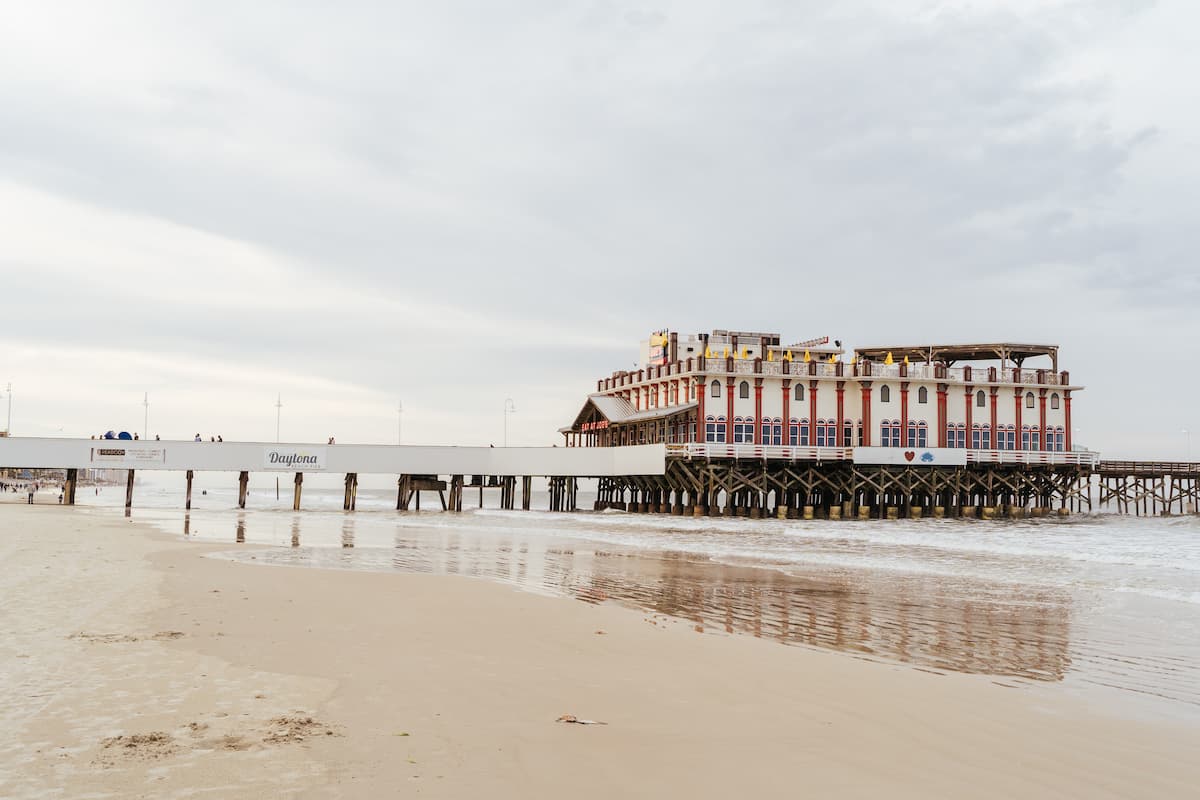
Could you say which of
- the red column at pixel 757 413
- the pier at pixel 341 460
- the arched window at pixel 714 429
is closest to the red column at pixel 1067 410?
the red column at pixel 757 413

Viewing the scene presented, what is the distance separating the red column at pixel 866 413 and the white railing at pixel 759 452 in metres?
3.39

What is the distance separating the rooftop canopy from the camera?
61.2 m

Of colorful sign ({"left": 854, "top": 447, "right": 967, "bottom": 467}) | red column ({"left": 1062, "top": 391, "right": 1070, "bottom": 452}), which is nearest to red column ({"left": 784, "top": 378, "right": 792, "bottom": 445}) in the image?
colorful sign ({"left": 854, "top": 447, "right": 967, "bottom": 467})

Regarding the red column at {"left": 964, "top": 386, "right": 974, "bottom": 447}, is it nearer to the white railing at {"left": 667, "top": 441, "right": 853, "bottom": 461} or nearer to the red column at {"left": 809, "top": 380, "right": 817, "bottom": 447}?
the white railing at {"left": 667, "top": 441, "right": 853, "bottom": 461}

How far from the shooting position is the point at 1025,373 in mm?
60656

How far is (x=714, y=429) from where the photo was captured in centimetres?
5491

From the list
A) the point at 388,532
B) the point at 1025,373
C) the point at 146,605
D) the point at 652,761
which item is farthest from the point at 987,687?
the point at 1025,373

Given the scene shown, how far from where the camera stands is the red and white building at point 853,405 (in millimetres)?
55031

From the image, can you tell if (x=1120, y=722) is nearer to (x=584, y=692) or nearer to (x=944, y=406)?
(x=584, y=692)

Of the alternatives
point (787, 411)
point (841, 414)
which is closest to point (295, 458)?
point (787, 411)

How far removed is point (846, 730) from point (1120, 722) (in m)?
2.39

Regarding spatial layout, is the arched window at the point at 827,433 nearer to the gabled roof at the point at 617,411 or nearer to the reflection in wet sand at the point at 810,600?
the gabled roof at the point at 617,411

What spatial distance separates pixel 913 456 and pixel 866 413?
3901 mm

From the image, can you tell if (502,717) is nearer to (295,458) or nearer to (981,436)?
(295,458)
